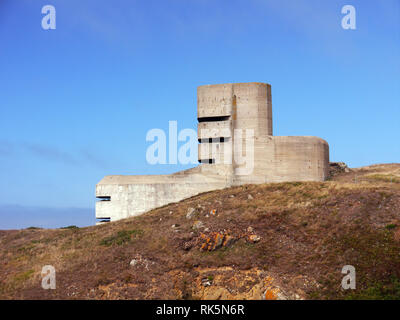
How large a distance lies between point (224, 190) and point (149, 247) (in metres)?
9.99

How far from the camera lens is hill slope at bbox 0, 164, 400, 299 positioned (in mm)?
25266

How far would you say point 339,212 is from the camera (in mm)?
30016

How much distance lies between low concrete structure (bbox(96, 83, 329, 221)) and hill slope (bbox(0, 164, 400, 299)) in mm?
2932

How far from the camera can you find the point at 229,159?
39.2m

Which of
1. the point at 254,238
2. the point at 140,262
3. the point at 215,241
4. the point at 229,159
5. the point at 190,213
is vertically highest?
the point at 229,159

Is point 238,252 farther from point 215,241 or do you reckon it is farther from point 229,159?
point 229,159

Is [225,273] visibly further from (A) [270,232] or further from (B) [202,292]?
(A) [270,232]

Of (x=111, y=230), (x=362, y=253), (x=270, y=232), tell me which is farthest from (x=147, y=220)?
(x=362, y=253)

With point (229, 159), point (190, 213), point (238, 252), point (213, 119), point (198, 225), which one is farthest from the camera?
point (213, 119)

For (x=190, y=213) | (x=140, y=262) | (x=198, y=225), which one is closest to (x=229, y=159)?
(x=190, y=213)

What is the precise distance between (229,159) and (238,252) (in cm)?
1217

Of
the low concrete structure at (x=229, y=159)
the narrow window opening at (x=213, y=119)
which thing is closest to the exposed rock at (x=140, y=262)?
the low concrete structure at (x=229, y=159)

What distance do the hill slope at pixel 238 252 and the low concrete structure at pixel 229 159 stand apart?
9.62 feet

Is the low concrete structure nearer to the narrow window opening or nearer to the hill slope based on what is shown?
the narrow window opening
